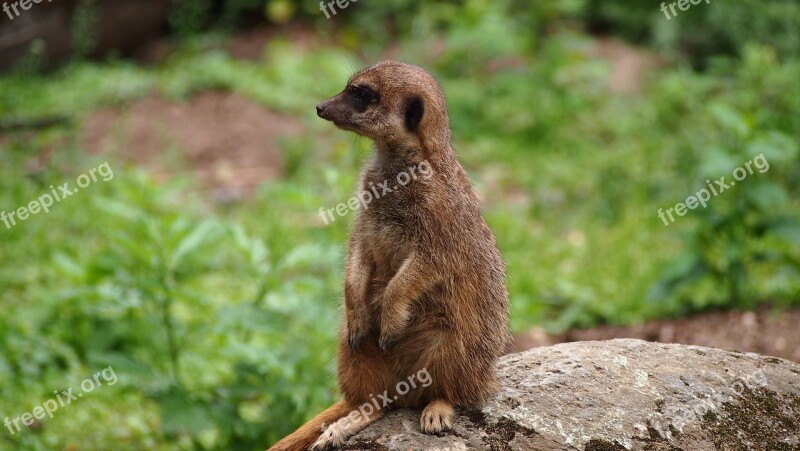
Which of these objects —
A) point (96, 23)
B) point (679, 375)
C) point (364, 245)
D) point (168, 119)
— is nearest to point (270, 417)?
point (364, 245)

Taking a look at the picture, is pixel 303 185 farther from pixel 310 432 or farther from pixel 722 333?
pixel 310 432

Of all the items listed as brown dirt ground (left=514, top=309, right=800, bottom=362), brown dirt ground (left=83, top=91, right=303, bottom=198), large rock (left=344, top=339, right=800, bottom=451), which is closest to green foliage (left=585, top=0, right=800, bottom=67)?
brown dirt ground (left=514, top=309, right=800, bottom=362)

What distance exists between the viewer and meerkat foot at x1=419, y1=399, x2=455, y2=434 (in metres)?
3.53

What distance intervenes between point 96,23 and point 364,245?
8.89 m

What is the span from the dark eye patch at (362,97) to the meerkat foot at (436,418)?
1.26 metres

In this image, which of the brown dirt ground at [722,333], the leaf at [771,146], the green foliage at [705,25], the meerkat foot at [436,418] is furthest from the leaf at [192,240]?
the green foliage at [705,25]

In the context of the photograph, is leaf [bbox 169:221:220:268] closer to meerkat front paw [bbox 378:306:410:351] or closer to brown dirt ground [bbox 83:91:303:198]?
meerkat front paw [bbox 378:306:410:351]

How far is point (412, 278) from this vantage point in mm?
3674

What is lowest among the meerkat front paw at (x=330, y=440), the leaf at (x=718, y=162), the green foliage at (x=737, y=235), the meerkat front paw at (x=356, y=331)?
the green foliage at (x=737, y=235)

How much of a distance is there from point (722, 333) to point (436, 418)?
328cm

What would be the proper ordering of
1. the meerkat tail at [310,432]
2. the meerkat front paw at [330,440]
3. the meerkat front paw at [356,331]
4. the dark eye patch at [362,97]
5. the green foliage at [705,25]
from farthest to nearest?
the green foliage at [705,25] < the dark eye patch at [362,97] < the meerkat front paw at [356,331] < the meerkat tail at [310,432] < the meerkat front paw at [330,440]

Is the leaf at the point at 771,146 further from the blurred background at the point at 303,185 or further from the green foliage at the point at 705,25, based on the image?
the green foliage at the point at 705,25

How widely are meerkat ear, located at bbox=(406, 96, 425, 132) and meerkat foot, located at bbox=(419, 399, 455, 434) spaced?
114 centimetres

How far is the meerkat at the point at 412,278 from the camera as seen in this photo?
3693mm
